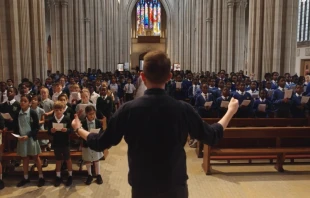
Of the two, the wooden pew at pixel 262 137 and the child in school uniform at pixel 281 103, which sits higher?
the child in school uniform at pixel 281 103

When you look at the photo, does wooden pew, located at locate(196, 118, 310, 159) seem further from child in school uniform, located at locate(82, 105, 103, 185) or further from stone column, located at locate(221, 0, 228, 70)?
stone column, located at locate(221, 0, 228, 70)

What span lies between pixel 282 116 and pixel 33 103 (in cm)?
672

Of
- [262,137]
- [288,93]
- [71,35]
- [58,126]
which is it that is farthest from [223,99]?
[71,35]

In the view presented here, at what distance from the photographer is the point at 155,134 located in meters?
2.45

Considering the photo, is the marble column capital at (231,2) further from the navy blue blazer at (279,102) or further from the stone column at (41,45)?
the navy blue blazer at (279,102)

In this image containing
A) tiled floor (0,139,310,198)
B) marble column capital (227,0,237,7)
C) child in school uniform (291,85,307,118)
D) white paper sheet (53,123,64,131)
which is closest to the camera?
white paper sheet (53,123,64,131)

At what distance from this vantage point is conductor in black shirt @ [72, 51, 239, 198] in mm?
2447

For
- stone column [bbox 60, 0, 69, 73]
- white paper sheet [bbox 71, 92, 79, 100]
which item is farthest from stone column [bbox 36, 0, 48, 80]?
stone column [bbox 60, 0, 69, 73]

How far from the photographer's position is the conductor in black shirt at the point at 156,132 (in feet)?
8.03

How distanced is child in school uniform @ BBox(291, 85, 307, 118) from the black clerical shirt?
305 inches

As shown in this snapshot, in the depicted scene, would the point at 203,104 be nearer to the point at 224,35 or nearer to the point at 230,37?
the point at 230,37

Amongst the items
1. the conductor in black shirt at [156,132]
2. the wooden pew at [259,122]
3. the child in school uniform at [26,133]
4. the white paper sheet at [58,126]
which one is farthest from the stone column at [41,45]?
the conductor in black shirt at [156,132]

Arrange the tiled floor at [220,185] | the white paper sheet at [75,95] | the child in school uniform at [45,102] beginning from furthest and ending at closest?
the white paper sheet at [75,95] → the child in school uniform at [45,102] → the tiled floor at [220,185]

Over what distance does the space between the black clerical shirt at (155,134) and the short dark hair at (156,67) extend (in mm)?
97
